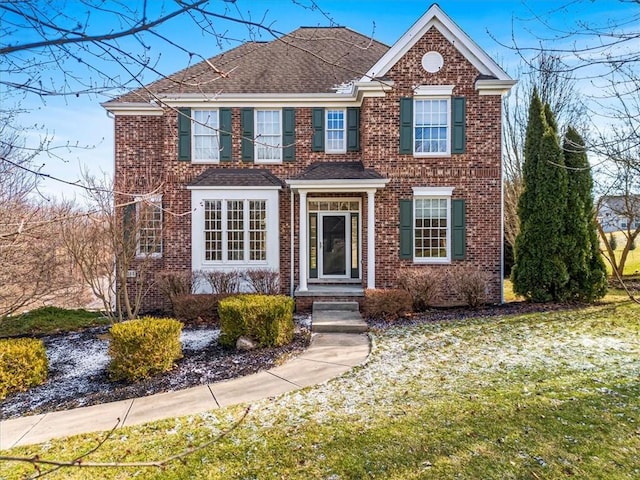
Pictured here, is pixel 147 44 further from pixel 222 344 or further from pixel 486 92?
pixel 486 92

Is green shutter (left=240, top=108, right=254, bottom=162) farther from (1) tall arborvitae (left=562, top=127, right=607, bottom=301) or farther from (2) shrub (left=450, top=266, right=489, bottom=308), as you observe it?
(1) tall arborvitae (left=562, top=127, right=607, bottom=301)

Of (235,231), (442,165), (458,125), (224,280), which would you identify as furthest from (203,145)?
(458,125)

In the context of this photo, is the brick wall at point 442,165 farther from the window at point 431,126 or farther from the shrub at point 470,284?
the shrub at point 470,284

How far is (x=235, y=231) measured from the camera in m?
12.5

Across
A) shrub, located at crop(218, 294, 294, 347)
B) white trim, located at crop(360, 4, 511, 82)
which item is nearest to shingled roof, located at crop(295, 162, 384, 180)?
white trim, located at crop(360, 4, 511, 82)

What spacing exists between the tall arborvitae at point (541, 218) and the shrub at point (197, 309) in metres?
8.13

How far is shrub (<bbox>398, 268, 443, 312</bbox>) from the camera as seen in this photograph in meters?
10.9

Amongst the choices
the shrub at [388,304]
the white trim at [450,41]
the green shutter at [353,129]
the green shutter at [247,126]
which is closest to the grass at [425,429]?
the shrub at [388,304]

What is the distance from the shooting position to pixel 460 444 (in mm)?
3953

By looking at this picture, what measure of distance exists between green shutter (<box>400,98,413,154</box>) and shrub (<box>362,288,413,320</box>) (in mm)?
4381

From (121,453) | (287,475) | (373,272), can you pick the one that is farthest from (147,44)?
(373,272)

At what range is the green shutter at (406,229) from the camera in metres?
12.0

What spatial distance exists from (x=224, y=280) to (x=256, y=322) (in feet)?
13.3

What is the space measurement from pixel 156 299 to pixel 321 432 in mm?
9895
